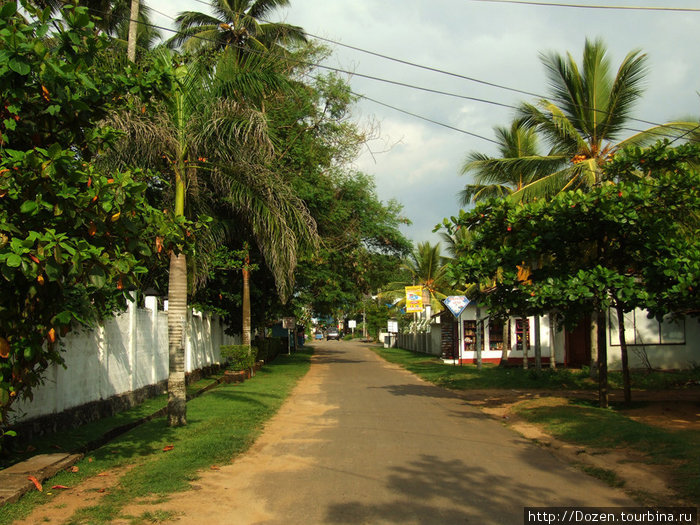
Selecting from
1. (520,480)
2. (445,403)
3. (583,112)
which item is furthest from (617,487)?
(583,112)

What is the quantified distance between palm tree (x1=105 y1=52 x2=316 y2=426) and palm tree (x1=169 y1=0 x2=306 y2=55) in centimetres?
1366

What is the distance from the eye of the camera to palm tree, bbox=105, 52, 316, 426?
1086 cm

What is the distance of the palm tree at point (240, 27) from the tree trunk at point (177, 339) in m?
16.7

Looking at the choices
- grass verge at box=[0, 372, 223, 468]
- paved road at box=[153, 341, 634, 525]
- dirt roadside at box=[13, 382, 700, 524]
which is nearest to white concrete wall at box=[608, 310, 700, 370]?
dirt roadside at box=[13, 382, 700, 524]

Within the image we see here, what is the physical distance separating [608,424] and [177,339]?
24.1 feet

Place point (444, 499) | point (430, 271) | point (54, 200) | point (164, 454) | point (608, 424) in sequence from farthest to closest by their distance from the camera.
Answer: point (430, 271), point (608, 424), point (164, 454), point (444, 499), point (54, 200)

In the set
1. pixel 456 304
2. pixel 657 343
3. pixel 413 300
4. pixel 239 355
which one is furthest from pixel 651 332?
pixel 239 355

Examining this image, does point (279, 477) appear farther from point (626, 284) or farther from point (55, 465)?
point (626, 284)

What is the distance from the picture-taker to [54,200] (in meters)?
5.62

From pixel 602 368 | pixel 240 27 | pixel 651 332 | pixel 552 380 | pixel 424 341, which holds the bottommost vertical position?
pixel 424 341

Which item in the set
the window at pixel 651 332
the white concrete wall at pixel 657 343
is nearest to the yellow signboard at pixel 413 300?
the white concrete wall at pixel 657 343

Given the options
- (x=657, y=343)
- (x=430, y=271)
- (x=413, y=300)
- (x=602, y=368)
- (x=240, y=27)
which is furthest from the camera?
(x=430, y=271)

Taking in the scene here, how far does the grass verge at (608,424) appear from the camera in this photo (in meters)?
7.33

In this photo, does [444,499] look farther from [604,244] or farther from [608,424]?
[604,244]
